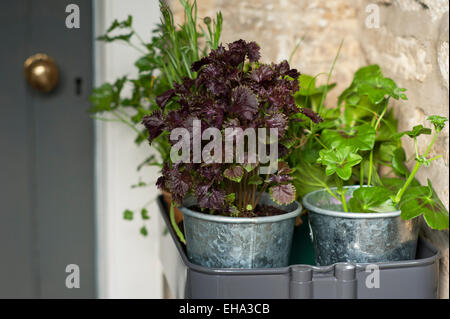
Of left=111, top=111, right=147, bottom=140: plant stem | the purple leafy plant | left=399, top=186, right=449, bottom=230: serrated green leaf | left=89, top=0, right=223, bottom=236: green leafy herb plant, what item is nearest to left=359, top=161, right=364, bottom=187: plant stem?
left=399, top=186, right=449, bottom=230: serrated green leaf

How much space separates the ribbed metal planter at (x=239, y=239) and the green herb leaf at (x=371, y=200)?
0.12 m

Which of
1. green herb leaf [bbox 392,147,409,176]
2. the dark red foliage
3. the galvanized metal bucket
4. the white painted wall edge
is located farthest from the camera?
the white painted wall edge

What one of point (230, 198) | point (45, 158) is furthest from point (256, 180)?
point (45, 158)

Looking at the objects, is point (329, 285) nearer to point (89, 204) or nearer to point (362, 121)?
point (362, 121)

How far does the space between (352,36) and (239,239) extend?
2.86 ft

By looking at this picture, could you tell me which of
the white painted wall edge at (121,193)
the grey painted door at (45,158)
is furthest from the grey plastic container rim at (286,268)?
the grey painted door at (45,158)

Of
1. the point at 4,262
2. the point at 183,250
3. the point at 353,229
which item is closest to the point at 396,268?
the point at 353,229

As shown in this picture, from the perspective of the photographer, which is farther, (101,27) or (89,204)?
(89,204)

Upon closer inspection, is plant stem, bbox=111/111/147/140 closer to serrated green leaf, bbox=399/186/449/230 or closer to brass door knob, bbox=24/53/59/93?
brass door knob, bbox=24/53/59/93

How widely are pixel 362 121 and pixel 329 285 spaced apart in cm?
42

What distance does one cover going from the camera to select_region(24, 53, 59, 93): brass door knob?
1621 mm

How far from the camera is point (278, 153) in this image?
1.07 meters

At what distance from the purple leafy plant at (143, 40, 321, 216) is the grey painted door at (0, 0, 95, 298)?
70cm

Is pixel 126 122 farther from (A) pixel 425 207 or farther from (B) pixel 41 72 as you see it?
(A) pixel 425 207
